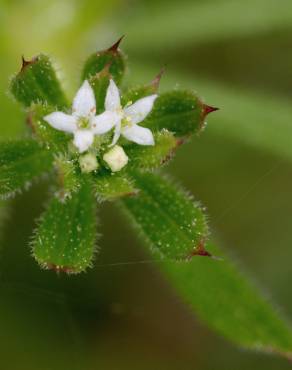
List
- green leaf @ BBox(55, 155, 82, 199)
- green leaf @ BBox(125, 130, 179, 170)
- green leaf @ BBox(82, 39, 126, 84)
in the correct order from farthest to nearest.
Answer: green leaf @ BBox(82, 39, 126, 84) → green leaf @ BBox(125, 130, 179, 170) → green leaf @ BBox(55, 155, 82, 199)

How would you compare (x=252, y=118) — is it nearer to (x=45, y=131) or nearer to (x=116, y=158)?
(x=116, y=158)

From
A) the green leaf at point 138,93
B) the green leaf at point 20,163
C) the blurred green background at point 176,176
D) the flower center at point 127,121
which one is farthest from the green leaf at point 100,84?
the blurred green background at point 176,176

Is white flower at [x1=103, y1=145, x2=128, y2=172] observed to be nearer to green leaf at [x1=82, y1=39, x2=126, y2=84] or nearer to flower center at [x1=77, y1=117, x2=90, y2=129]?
flower center at [x1=77, y1=117, x2=90, y2=129]

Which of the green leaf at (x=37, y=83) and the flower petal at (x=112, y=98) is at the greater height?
the green leaf at (x=37, y=83)

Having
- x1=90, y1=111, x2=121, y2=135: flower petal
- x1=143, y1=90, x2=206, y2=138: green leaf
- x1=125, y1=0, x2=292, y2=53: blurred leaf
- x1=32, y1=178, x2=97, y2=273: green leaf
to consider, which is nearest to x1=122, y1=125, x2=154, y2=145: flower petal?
x1=90, y1=111, x2=121, y2=135: flower petal

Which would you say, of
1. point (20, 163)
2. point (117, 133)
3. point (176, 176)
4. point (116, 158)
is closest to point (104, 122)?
point (117, 133)

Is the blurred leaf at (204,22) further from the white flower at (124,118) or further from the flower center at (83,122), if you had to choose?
the flower center at (83,122)

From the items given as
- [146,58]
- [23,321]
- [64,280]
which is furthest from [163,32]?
[23,321]
